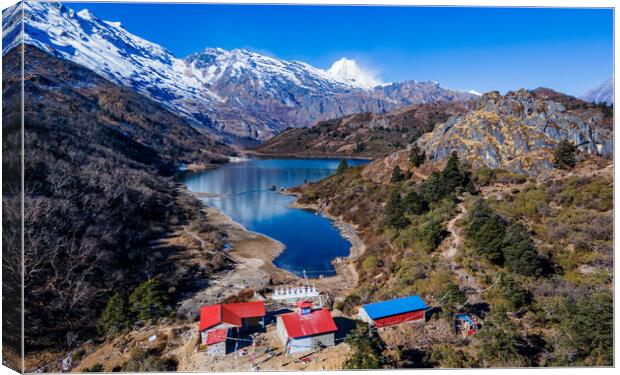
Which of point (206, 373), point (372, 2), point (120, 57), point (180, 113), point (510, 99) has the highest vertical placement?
point (120, 57)

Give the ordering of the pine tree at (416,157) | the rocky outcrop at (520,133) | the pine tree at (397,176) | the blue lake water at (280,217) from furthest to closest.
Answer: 1. the pine tree at (416,157)
2. the pine tree at (397,176)
3. the rocky outcrop at (520,133)
4. the blue lake water at (280,217)

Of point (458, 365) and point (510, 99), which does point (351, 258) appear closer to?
point (458, 365)

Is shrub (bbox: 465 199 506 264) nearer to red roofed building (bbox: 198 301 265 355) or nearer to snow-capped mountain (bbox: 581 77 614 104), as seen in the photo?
snow-capped mountain (bbox: 581 77 614 104)

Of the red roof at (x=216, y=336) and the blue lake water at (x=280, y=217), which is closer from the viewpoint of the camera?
the red roof at (x=216, y=336)

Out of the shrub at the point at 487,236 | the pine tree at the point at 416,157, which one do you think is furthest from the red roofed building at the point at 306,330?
the pine tree at the point at 416,157

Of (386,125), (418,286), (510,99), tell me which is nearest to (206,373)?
(418,286)

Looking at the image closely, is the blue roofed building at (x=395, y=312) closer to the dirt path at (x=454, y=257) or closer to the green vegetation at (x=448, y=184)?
the dirt path at (x=454, y=257)

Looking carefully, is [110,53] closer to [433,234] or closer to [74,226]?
[74,226]
